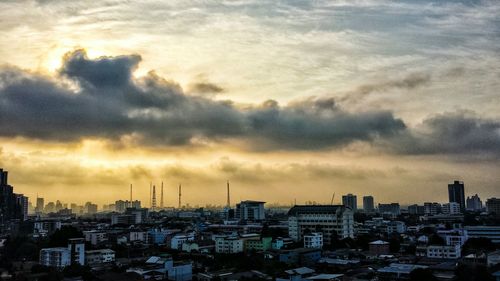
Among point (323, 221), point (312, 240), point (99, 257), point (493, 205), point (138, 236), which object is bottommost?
point (99, 257)

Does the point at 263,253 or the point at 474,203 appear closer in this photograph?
the point at 263,253

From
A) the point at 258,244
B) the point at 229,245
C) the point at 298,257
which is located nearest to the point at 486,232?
the point at 258,244

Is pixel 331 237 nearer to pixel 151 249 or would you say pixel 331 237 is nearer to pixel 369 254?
pixel 369 254

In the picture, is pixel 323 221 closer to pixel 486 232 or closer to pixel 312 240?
pixel 312 240

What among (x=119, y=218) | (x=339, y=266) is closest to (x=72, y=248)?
(x=339, y=266)

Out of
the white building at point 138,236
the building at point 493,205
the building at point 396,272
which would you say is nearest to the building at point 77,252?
the white building at point 138,236

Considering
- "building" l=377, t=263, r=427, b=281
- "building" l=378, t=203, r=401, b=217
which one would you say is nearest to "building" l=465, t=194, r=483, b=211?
"building" l=378, t=203, r=401, b=217

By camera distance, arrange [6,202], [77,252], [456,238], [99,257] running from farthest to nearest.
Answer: [6,202] → [456,238] → [99,257] → [77,252]
